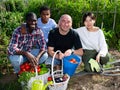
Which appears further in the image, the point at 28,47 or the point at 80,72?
the point at 80,72

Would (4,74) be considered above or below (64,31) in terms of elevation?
below

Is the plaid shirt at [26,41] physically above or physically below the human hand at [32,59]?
above

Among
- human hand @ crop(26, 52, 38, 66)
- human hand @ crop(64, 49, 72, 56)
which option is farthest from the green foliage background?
human hand @ crop(26, 52, 38, 66)

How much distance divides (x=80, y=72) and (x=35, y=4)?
2.85 metres

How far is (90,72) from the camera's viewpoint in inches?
216

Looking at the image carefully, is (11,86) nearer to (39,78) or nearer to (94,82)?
(39,78)

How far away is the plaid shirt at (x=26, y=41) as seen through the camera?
504cm

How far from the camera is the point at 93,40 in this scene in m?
5.38

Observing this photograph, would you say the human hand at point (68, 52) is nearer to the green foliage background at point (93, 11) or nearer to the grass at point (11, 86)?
the grass at point (11, 86)

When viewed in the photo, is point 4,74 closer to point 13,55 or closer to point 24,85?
point 13,55

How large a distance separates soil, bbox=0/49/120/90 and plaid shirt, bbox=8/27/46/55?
0.58 meters

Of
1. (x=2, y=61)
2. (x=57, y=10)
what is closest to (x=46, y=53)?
(x=2, y=61)

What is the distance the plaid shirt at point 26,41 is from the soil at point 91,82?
0.58 meters

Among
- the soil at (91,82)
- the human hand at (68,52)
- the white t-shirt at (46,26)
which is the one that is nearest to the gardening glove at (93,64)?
the soil at (91,82)
